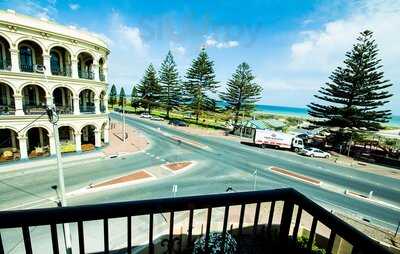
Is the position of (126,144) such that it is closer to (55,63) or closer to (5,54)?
(55,63)

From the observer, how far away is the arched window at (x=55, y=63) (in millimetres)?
23219

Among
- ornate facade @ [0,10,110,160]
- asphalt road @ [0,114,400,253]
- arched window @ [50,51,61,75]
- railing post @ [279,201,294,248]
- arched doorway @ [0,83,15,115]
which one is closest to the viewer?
railing post @ [279,201,294,248]

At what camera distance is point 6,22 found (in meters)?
18.6

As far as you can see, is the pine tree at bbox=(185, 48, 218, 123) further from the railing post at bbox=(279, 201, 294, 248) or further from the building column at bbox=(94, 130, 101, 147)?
the railing post at bbox=(279, 201, 294, 248)

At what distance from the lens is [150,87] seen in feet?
209

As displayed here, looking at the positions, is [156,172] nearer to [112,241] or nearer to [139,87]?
[112,241]

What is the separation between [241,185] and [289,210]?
17.8 meters

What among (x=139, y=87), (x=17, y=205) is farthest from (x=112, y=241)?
(x=139, y=87)

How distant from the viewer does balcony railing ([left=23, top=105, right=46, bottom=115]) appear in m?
21.9

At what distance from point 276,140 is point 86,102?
27.6m

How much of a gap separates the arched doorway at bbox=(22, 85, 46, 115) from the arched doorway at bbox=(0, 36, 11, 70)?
2583mm

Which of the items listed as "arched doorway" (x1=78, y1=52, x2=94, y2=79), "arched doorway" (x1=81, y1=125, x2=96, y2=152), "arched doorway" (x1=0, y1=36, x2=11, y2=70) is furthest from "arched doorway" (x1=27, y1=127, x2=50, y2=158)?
"arched doorway" (x1=78, y1=52, x2=94, y2=79)

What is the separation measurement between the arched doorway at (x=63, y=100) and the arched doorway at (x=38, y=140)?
295 cm

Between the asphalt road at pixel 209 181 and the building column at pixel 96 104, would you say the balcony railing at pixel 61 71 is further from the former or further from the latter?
the asphalt road at pixel 209 181
